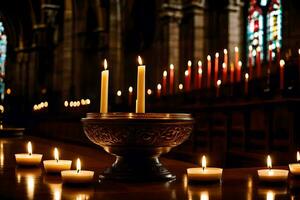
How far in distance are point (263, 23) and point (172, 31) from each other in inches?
106

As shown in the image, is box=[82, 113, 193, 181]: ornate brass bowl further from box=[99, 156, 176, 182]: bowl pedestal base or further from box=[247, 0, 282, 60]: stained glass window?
box=[247, 0, 282, 60]: stained glass window

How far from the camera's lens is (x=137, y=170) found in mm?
2473

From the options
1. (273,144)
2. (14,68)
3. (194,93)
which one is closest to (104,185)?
(273,144)

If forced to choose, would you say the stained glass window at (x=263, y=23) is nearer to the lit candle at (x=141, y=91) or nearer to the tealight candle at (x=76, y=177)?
the lit candle at (x=141, y=91)

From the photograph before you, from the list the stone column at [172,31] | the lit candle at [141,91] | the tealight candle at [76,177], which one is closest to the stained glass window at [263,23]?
the stone column at [172,31]

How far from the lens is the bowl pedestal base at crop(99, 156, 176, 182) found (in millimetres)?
2455

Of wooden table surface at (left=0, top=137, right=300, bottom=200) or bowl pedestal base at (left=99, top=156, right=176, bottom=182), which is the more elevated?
bowl pedestal base at (left=99, top=156, right=176, bottom=182)

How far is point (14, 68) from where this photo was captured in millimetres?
33375

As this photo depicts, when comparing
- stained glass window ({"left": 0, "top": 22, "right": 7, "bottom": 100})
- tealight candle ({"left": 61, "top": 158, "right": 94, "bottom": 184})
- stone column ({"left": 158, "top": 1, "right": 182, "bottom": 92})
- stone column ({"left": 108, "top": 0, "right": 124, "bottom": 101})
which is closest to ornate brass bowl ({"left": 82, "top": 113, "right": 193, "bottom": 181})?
tealight candle ({"left": 61, "top": 158, "right": 94, "bottom": 184})

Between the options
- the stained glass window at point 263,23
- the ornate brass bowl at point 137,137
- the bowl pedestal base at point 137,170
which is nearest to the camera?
the ornate brass bowl at point 137,137

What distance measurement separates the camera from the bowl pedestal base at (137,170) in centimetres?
246

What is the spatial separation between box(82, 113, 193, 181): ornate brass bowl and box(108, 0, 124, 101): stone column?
57.3 ft

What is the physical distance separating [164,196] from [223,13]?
517 inches

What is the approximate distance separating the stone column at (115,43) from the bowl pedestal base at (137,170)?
17448 mm
